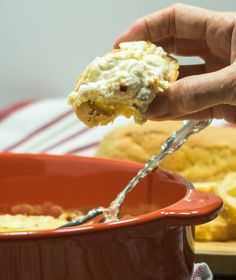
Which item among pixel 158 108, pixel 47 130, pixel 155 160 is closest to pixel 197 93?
pixel 158 108

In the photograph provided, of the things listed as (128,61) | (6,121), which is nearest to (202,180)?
(128,61)

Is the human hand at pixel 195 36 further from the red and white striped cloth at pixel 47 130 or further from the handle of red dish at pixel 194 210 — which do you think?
the red and white striped cloth at pixel 47 130

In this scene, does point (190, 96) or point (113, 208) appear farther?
point (113, 208)

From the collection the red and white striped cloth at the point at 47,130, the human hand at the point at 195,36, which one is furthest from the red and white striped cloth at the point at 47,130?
the human hand at the point at 195,36

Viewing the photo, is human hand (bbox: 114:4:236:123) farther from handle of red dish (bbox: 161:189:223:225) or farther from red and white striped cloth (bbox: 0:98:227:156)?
red and white striped cloth (bbox: 0:98:227:156)

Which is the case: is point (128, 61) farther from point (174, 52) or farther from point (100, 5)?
point (100, 5)

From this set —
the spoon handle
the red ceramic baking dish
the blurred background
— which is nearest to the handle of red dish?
the red ceramic baking dish
